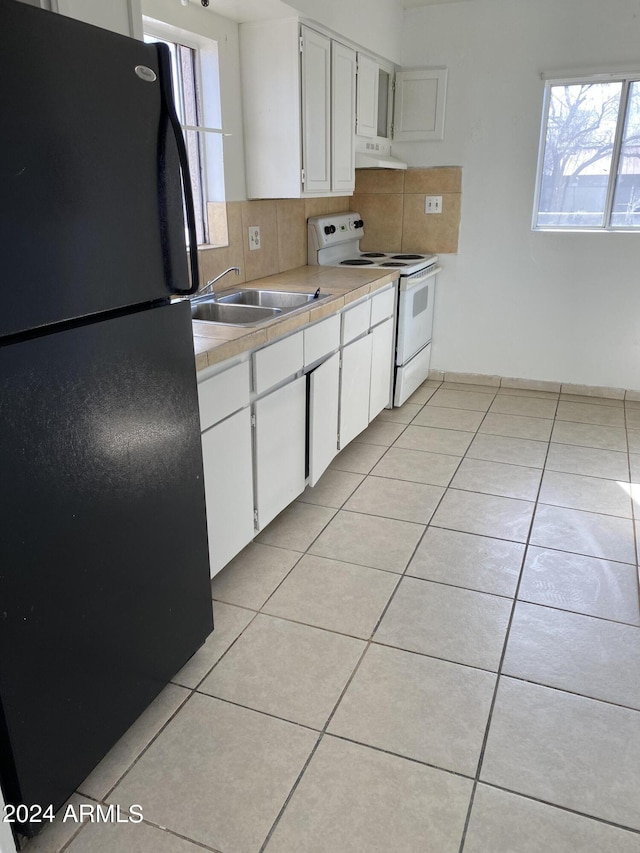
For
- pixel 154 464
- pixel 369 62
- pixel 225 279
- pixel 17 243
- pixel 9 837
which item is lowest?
pixel 9 837

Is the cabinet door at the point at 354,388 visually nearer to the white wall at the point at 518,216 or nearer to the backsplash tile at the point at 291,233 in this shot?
the backsplash tile at the point at 291,233

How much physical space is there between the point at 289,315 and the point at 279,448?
0.53 metres

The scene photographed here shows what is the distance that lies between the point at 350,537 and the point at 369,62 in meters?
2.84

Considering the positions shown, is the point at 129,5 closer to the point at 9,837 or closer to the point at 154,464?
the point at 154,464

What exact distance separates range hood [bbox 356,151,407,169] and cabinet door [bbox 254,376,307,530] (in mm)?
1832

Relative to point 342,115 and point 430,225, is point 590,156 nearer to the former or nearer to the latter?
point 430,225

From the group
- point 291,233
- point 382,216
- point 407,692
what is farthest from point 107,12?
point 382,216

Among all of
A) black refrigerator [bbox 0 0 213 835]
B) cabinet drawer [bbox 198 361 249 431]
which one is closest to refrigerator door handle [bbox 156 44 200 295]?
black refrigerator [bbox 0 0 213 835]

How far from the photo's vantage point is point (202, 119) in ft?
9.73

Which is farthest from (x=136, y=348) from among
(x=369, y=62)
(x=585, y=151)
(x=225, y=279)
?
(x=585, y=151)

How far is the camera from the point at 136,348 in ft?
4.81

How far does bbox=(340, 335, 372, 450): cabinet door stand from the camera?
126 inches

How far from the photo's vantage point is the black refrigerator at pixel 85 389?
1.16m

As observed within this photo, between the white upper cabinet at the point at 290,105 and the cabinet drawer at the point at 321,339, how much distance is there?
→ 77cm
